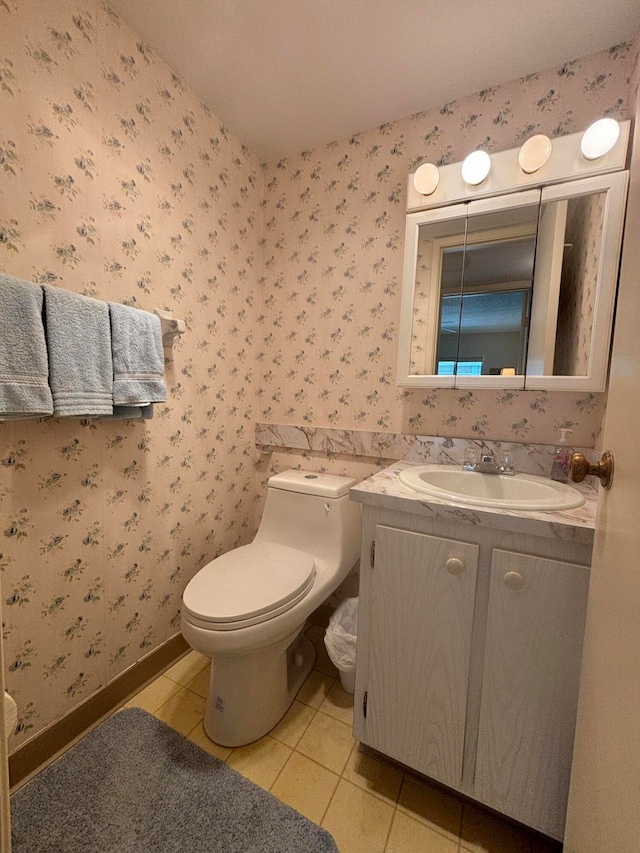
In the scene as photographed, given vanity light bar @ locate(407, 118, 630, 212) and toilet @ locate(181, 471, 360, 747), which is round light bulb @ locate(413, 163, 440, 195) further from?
toilet @ locate(181, 471, 360, 747)

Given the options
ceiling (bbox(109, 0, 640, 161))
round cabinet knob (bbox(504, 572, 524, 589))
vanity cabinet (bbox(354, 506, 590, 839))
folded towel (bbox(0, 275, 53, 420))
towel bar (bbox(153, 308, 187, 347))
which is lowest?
vanity cabinet (bbox(354, 506, 590, 839))

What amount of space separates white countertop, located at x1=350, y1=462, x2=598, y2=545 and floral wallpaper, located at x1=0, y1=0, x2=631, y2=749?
1.64 feet

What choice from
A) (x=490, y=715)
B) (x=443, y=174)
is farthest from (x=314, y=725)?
(x=443, y=174)

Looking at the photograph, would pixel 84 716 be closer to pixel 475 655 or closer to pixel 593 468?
pixel 475 655

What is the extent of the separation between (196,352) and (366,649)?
1.21 m

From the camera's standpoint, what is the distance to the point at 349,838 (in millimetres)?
901

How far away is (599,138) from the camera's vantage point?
103 cm

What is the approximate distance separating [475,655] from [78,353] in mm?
1275

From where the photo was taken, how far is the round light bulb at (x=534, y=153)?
109cm

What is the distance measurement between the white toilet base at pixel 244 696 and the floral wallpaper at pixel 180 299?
377mm

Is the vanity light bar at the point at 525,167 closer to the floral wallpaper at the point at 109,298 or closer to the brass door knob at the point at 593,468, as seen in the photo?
the floral wallpaper at the point at 109,298

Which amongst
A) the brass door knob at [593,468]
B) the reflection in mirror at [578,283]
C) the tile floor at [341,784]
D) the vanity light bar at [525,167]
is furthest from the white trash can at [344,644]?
the vanity light bar at [525,167]

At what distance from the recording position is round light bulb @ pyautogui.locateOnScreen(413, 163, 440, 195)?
1.25m

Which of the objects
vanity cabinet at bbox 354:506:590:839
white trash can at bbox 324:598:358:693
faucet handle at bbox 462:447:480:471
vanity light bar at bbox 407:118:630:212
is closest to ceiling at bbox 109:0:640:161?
vanity light bar at bbox 407:118:630:212
